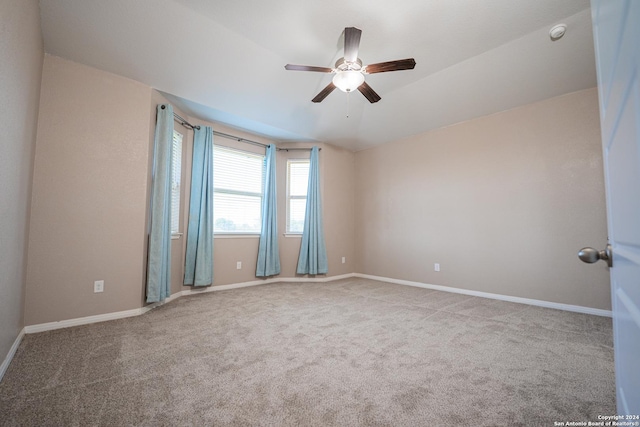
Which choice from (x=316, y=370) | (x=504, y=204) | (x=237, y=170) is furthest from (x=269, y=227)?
(x=504, y=204)

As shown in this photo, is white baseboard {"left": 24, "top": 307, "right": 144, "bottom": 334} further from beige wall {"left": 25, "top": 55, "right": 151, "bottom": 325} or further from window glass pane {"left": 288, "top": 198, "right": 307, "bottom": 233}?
window glass pane {"left": 288, "top": 198, "right": 307, "bottom": 233}

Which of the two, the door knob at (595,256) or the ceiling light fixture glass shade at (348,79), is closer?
the door knob at (595,256)

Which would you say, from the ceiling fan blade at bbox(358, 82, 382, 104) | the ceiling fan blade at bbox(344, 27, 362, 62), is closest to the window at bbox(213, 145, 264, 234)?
the ceiling fan blade at bbox(358, 82, 382, 104)

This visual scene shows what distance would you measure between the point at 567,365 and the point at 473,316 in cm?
100

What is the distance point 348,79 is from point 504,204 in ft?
8.66

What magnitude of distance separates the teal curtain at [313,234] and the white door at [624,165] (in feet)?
12.9

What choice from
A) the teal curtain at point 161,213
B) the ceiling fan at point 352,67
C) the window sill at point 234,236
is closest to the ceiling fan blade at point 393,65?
the ceiling fan at point 352,67

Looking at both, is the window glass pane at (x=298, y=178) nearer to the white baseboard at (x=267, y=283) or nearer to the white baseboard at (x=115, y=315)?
the white baseboard at (x=267, y=283)

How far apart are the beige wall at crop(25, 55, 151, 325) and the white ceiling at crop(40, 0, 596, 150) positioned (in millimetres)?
290

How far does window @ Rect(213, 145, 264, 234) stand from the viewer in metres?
4.01

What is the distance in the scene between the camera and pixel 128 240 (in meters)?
2.67

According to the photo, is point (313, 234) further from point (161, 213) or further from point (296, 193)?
point (161, 213)

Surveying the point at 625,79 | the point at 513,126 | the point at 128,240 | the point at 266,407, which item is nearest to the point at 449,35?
the point at 513,126

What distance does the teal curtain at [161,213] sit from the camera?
9.23 feet
